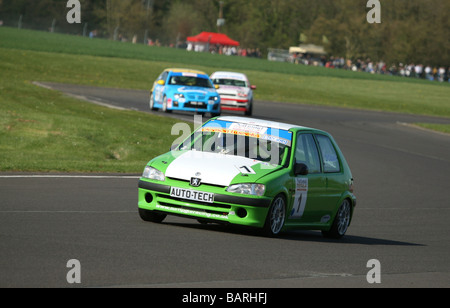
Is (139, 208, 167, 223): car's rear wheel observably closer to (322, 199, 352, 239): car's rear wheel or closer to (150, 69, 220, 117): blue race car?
(322, 199, 352, 239): car's rear wheel

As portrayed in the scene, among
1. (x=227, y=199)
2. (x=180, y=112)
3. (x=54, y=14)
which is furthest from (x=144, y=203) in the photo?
(x=54, y=14)

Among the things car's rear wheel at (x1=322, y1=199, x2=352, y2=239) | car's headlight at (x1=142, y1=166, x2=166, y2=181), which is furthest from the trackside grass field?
car's rear wheel at (x1=322, y1=199, x2=352, y2=239)

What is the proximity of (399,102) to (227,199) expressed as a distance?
56.1 meters

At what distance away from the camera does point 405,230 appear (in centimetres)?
1439

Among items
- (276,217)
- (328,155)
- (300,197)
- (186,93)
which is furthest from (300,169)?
(186,93)

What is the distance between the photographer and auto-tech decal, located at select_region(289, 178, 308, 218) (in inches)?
461

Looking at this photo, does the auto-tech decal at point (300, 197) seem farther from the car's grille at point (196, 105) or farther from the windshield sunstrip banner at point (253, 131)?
the car's grille at point (196, 105)

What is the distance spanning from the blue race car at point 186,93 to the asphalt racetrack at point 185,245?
12987 millimetres

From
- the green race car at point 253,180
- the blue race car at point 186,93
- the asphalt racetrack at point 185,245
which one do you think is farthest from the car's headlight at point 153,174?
the blue race car at point 186,93

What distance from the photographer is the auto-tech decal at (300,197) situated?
11719 millimetres

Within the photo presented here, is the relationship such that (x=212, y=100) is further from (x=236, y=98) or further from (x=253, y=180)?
(x=253, y=180)

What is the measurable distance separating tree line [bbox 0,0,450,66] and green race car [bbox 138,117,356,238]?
10066 centimetres

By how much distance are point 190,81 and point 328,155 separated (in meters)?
20.3

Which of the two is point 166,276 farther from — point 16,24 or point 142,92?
point 16,24
